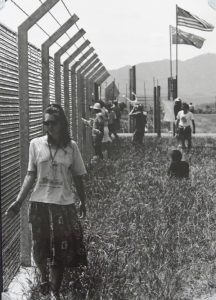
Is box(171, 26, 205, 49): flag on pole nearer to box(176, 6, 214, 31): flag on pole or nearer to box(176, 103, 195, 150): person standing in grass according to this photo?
box(176, 6, 214, 31): flag on pole

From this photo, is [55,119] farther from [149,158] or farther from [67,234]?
[149,158]

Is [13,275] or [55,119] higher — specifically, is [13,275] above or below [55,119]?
below

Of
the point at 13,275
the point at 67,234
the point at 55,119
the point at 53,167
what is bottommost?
the point at 13,275

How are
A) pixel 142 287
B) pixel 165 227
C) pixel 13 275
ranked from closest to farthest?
1. pixel 142 287
2. pixel 13 275
3. pixel 165 227

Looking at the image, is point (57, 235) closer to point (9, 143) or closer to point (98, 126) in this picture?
point (9, 143)

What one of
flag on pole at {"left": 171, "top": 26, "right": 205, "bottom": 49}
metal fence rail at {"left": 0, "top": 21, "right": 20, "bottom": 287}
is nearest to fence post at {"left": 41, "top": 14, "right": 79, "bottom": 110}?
metal fence rail at {"left": 0, "top": 21, "right": 20, "bottom": 287}

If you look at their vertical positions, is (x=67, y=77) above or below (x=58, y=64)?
below

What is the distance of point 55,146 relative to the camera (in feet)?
17.1

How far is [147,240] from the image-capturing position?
7023mm

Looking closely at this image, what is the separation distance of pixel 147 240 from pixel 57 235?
6.35 feet

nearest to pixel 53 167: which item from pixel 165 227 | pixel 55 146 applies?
Answer: pixel 55 146

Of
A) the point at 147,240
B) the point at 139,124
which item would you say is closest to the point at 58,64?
the point at 147,240

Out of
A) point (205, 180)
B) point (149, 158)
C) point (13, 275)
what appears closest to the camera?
point (13, 275)

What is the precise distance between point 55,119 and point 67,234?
2.93 feet
